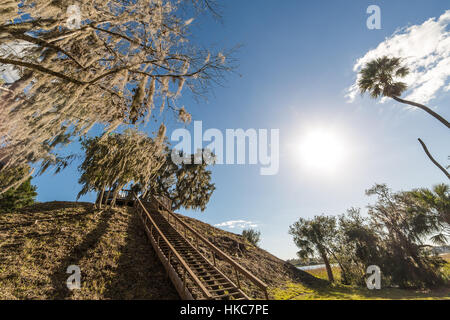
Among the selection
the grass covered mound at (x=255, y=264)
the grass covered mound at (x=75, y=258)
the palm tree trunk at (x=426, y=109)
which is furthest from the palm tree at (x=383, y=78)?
the grass covered mound at (x=75, y=258)

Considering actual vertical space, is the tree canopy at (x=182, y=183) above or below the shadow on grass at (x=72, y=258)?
above

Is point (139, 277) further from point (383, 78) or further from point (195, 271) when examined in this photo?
point (383, 78)

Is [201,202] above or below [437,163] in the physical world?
below

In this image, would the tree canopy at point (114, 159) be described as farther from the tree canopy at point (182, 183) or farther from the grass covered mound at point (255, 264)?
the tree canopy at point (182, 183)

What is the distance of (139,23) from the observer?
4016 millimetres

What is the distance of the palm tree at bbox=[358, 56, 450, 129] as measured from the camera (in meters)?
12.2

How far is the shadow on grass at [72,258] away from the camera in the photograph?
15.7ft

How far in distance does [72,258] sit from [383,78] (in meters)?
19.5

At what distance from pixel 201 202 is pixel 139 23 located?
1904cm

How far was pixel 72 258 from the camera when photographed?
617cm

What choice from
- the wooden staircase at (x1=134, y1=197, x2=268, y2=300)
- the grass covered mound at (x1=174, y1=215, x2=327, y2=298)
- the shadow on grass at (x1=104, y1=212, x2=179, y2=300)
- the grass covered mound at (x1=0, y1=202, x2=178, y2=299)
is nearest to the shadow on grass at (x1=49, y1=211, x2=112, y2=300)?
the grass covered mound at (x1=0, y1=202, x2=178, y2=299)

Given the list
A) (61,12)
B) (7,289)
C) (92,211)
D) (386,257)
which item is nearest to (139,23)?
(61,12)

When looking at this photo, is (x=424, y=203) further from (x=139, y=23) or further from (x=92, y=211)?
(x=92, y=211)
